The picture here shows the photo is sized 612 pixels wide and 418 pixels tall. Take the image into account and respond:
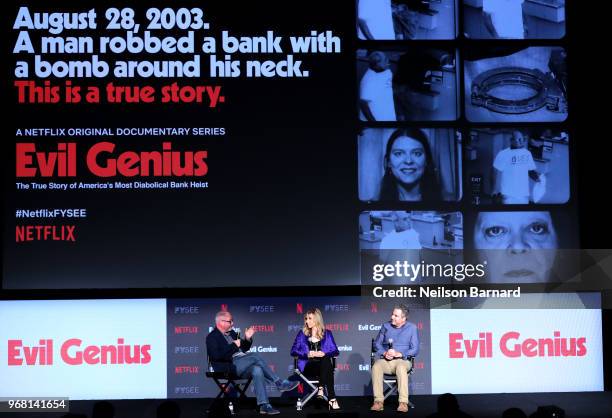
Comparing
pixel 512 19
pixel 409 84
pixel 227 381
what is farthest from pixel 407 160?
pixel 227 381

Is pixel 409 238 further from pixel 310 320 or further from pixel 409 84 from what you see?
pixel 409 84

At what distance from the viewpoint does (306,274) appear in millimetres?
8375

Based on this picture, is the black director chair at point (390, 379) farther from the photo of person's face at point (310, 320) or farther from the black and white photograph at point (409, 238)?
the black and white photograph at point (409, 238)

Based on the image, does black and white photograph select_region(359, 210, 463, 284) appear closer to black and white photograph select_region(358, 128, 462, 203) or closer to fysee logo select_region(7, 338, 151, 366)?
black and white photograph select_region(358, 128, 462, 203)

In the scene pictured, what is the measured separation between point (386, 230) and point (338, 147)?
0.84 meters

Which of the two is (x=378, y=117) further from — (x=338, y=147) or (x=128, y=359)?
(x=128, y=359)

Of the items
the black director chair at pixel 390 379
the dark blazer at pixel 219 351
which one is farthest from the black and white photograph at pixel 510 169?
the dark blazer at pixel 219 351

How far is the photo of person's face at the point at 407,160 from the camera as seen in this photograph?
27.4ft

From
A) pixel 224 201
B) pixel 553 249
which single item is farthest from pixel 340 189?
pixel 553 249

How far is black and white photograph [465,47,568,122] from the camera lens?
8430mm

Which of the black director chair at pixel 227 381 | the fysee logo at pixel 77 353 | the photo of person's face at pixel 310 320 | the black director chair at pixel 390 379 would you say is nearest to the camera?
the black director chair at pixel 227 381

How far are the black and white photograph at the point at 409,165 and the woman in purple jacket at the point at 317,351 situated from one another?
1186 millimetres

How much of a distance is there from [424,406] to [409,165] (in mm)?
2063

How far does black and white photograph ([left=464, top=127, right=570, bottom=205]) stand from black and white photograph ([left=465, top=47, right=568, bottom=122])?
18 cm
